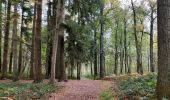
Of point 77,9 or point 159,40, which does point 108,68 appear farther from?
point 159,40

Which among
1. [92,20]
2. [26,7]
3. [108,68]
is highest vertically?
[26,7]

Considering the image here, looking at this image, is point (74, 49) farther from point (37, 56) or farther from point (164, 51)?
point (164, 51)

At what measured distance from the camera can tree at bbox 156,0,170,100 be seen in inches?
337

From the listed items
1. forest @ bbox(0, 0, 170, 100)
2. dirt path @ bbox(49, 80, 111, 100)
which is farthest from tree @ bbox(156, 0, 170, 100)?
dirt path @ bbox(49, 80, 111, 100)

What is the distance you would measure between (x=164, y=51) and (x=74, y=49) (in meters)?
17.7

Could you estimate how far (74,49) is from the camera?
26.0 m

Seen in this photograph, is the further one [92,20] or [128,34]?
[128,34]

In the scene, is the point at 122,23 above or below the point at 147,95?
above

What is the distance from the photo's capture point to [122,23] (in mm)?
47688

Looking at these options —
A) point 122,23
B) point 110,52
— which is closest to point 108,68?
point 110,52

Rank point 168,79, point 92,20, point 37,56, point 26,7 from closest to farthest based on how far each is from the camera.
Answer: point 168,79 < point 37,56 < point 92,20 < point 26,7

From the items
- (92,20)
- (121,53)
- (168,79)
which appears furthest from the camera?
(121,53)

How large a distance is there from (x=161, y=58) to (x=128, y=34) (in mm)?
41694

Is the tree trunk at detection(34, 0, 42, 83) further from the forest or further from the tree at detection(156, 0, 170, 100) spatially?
the tree at detection(156, 0, 170, 100)
